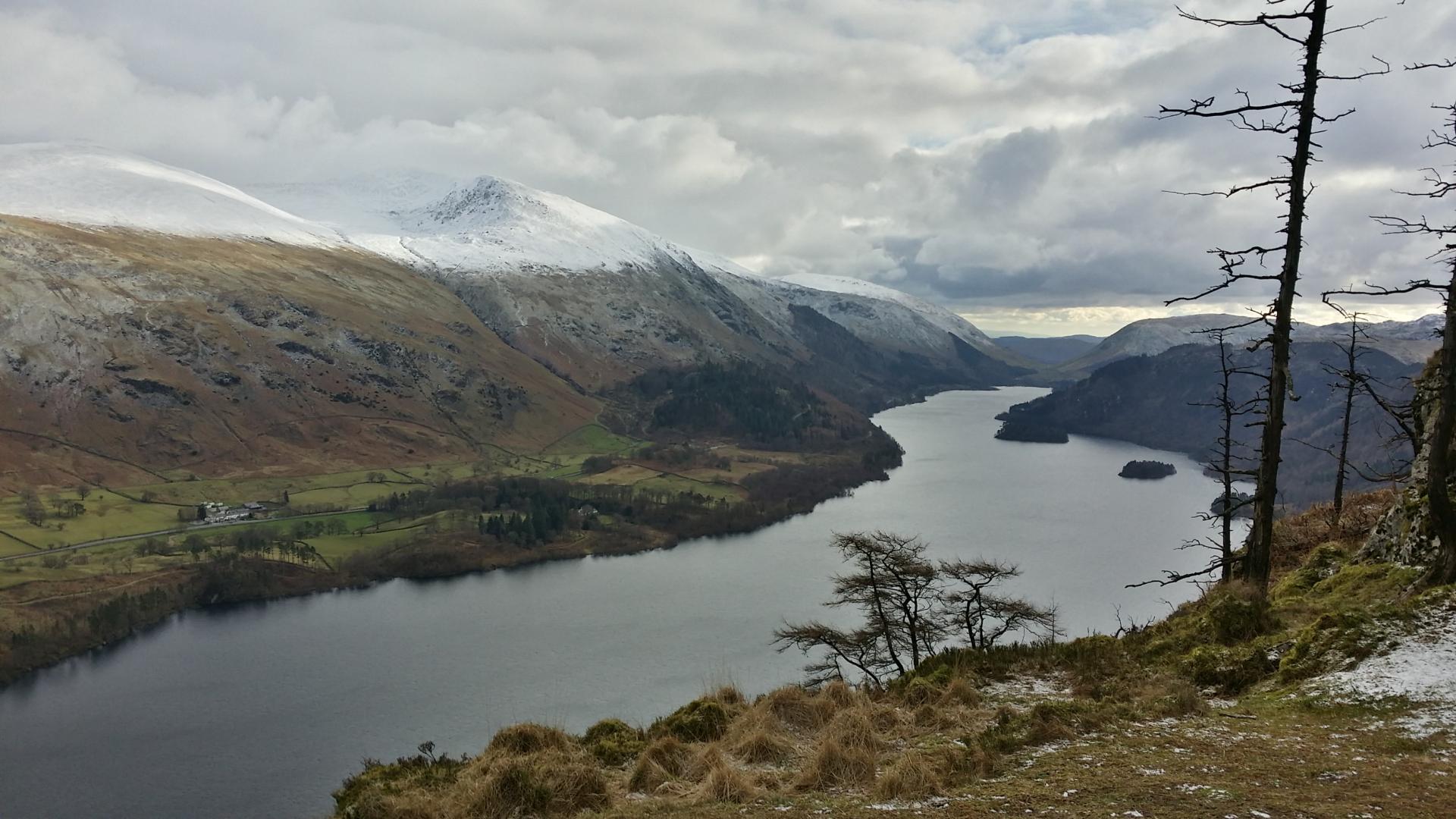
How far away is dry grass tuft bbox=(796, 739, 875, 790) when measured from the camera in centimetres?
958

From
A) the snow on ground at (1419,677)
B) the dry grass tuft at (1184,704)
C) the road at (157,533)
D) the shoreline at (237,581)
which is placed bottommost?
the shoreline at (237,581)

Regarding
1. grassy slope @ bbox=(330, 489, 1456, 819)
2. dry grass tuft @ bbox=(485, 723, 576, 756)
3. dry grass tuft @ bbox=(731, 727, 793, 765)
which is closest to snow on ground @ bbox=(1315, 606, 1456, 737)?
grassy slope @ bbox=(330, 489, 1456, 819)

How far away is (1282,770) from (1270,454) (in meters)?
10.3

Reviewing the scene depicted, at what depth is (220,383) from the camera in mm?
192250

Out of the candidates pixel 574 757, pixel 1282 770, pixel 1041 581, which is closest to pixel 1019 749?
pixel 1282 770

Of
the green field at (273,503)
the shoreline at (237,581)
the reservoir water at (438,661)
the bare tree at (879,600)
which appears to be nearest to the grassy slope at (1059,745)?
the bare tree at (879,600)

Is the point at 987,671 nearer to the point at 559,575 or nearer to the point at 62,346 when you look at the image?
the point at 559,575

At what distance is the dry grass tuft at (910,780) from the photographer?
8.61m

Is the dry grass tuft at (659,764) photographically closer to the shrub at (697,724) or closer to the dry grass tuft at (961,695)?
the shrub at (697,724)

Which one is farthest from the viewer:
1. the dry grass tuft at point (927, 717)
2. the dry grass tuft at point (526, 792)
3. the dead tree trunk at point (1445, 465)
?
the dead tree trunk at point (1445, 465)

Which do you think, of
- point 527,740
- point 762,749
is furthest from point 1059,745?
point 527,740

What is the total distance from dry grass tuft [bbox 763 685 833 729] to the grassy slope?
0.04 meters

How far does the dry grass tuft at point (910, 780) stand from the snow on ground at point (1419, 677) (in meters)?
4.95

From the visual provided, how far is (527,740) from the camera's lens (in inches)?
472
